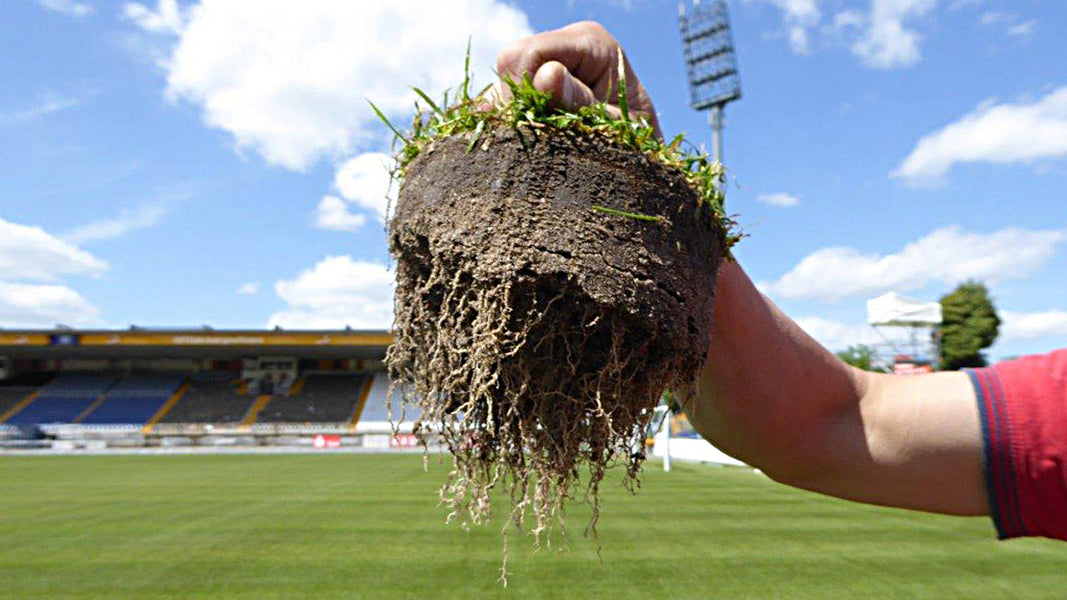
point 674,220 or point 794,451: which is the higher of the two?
point 674,220

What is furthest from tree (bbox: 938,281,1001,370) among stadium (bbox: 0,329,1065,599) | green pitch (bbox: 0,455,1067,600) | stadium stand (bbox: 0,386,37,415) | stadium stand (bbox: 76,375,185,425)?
stadium stand (bbox: 0,386,37,415)

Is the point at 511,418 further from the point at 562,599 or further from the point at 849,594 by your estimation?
the point at 849,594

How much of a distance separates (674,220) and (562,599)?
3654 millimetres

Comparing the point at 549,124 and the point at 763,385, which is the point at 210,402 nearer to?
the point at 763,385

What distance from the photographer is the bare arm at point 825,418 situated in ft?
4.65

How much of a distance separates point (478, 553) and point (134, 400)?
115ft

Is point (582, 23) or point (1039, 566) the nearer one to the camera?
point (582, 23)

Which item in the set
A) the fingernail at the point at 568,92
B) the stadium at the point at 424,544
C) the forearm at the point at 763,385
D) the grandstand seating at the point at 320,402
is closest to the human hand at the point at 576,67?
the fingernail at the point at 568,92

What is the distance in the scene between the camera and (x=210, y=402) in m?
34.4

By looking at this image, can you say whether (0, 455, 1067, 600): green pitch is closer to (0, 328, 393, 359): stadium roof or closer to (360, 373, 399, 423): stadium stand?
(0, 328, 393, 359): stadium roof

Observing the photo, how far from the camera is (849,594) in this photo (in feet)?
14.2

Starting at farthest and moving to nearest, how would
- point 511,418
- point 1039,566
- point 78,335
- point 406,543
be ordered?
point 78,335 → point 406,543 → point 1039,566 → point 511,418

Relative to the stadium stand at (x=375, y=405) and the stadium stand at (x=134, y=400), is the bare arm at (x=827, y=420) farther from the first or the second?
the stadium stand at (x=134, y=400)

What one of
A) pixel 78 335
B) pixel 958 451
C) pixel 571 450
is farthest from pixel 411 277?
pixel 78 335
